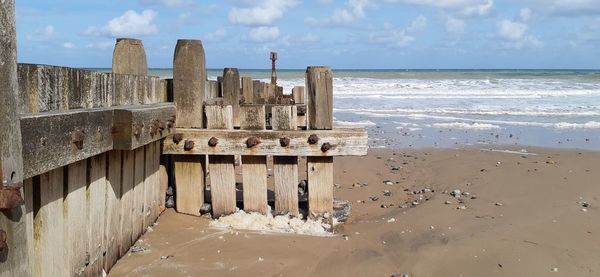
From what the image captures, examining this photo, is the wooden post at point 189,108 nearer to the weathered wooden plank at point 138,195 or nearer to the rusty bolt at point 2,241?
the weathered wooden plank at point 138,195

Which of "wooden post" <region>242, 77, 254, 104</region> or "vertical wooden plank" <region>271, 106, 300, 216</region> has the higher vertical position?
"wooden post" <region>242, 77, 254, 104</region>

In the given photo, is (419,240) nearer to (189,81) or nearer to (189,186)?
(189,186)

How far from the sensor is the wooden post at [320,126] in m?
4.58

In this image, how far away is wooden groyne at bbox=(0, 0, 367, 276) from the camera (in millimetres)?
1948

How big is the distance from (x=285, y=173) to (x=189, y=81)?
3.50 ft

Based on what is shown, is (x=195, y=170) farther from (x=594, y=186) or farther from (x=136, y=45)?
(x=594, y=186)

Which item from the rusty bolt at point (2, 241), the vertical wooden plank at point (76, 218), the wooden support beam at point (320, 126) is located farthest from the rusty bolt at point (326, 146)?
→ the rusty bolt at point (2, 241)

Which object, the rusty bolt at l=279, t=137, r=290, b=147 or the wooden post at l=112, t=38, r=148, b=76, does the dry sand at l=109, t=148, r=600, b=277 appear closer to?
the rusty bolt at l=279, t=137, r=290, b=147

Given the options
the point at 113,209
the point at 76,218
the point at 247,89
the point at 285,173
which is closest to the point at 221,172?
the point at 285,173

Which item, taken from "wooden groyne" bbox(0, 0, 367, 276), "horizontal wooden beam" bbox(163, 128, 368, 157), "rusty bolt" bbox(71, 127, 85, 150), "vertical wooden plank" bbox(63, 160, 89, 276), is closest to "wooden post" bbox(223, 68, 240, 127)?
"wooden groyne" bbox(0, 0, 367, 276)

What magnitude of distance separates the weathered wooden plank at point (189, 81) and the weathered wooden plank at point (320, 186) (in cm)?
98

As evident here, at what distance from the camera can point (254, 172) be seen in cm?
482

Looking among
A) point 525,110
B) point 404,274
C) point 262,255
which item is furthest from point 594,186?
point 525,110

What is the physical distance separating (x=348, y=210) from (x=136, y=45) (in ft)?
7.74
